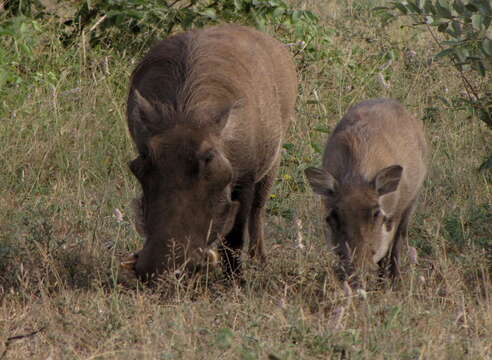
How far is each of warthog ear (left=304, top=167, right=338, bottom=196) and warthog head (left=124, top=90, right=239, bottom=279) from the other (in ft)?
2.34

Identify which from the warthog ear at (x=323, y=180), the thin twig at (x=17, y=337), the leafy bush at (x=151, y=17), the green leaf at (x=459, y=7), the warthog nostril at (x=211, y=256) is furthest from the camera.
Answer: the leafy bush at (x=151, y=17)

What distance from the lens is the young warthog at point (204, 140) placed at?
160 inches

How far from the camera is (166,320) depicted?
4.16m

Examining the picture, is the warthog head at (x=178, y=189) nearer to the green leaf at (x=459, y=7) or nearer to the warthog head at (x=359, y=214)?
the warthog head at (x=359, y=214)

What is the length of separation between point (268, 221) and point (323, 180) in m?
1.33

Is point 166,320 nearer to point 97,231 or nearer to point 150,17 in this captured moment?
point 97,231

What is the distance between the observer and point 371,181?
16.3ft

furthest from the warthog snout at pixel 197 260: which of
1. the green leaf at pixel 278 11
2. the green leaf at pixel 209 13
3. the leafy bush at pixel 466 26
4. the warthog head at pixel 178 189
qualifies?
the green leaf at pixel 278 11

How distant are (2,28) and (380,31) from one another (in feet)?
12.4

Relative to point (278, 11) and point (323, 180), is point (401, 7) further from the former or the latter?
point (278, 11)

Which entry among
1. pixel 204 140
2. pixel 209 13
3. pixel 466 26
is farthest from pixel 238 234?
pixel 209 13

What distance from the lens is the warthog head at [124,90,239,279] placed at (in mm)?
4027

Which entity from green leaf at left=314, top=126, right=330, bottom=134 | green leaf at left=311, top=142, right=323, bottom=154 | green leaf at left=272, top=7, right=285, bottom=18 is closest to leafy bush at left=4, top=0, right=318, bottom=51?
green leaf at left=272, top=7, right=285, bottom=18

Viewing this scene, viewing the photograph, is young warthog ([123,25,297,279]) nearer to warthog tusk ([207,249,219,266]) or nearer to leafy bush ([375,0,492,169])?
warthog tusk ([207,249,219,266])
